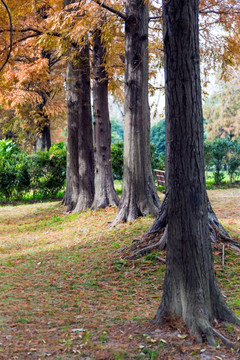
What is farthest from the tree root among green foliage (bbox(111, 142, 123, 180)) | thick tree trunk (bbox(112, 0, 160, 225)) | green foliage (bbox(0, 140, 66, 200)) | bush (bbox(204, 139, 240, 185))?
bush (bbox(204, 139, 240, 185))

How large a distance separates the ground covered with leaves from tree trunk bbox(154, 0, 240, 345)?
0.22m

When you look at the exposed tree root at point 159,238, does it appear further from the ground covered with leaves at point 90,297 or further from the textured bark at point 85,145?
the textured bark at point 85,145

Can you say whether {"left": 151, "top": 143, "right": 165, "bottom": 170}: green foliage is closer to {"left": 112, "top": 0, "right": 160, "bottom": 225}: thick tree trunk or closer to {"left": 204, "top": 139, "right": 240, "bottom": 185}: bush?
{"left": 204, "top": 139, "right": 240, "bottom": 185}: bush

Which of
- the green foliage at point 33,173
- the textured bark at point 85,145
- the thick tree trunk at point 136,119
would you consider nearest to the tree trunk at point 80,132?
the textured bark at point 85,145

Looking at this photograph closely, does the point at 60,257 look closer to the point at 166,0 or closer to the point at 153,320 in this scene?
the point at 153,320

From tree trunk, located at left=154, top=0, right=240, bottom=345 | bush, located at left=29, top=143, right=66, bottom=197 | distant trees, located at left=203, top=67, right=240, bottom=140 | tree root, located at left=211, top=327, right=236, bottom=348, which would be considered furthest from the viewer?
distant trees, located at left=203, top=67, right=240, bottom=140

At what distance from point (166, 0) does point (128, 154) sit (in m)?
5.24

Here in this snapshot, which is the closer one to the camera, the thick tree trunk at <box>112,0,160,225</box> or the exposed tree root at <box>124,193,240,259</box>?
the exposed tree root at <box>124,193,240,259</box>

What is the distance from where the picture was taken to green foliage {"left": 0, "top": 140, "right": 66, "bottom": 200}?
50.2 ft

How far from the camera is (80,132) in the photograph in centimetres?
1151

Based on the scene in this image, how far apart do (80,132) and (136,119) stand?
311cm

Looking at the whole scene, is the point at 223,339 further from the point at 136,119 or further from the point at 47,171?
the point at 47,171

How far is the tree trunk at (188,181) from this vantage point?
361 cm

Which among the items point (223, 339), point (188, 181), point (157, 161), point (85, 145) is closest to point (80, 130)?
point (85, 145)
